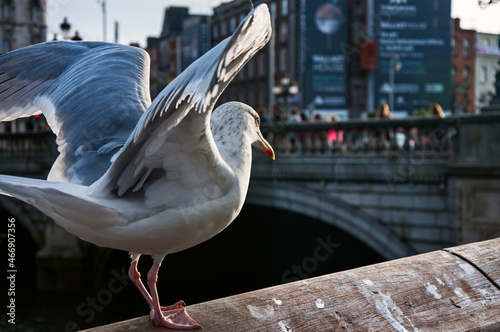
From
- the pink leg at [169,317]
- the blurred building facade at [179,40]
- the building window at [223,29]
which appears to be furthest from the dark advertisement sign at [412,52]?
the pink leg at [169,317]

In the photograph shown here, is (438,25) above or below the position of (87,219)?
above

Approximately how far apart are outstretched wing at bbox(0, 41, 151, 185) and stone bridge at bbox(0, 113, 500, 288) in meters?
6.59

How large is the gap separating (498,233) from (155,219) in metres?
7.09

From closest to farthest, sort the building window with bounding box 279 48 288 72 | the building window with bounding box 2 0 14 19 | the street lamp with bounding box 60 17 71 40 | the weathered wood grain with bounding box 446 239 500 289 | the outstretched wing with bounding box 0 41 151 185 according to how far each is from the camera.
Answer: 1. the outstretched wing with bounding box 0 41 151 185
2. the weathered wood grain with bounding box 446 239 500 289
3. the street lamp with bounding box 60 17 71 40
4. the building window with bounding box 2 0 14 19
5. the building window with bounding box 279 48 288 72

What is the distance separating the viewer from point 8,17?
15656mm

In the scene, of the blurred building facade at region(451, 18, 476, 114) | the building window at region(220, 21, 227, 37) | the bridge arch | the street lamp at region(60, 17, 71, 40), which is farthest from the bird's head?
the blurred building facade at region(451, 18, 476, 114)

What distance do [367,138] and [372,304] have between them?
7966 millimetres

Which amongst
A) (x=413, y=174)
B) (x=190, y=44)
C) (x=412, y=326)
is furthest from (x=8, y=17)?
(x=190, y=44)

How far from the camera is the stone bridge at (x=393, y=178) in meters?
8.45

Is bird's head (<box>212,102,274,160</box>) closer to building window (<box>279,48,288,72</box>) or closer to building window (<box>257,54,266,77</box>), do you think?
building window (<box>257,54,266,77</box>)

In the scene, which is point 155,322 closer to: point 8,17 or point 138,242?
point 138,242

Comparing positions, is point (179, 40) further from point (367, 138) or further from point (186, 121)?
point (186, 121)

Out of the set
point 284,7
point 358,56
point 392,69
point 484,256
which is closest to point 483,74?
point 392,69

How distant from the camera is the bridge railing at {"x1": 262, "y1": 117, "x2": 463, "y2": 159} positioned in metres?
9.20
